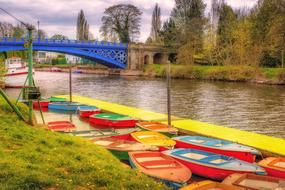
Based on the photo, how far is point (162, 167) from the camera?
430 inches

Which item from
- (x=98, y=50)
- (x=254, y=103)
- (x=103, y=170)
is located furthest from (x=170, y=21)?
(x=103, y=170)

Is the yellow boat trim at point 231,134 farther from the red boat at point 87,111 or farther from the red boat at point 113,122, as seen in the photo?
the red boat at point 87,111

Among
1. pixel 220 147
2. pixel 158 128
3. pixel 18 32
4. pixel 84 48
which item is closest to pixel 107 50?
pixel 84 48

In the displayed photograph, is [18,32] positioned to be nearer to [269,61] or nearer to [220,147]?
[269,61]

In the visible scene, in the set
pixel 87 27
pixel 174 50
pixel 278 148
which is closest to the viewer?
pixel 278 148

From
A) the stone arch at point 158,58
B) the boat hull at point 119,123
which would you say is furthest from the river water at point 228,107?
the stone arch at point 158,58

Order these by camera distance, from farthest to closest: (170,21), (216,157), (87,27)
Answer: (87,27)
(170,21)
(216,157)

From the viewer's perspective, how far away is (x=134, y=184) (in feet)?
25.1

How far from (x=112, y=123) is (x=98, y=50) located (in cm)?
5192

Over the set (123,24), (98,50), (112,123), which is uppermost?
(123,24)

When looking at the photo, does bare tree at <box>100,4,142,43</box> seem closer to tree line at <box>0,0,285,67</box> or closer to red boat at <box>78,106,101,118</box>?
tree line at <box>0,0,285,67</box>

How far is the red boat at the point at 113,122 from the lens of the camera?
20359mm

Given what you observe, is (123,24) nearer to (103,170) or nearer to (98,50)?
(98,50)

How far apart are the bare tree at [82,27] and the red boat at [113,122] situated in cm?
10074
